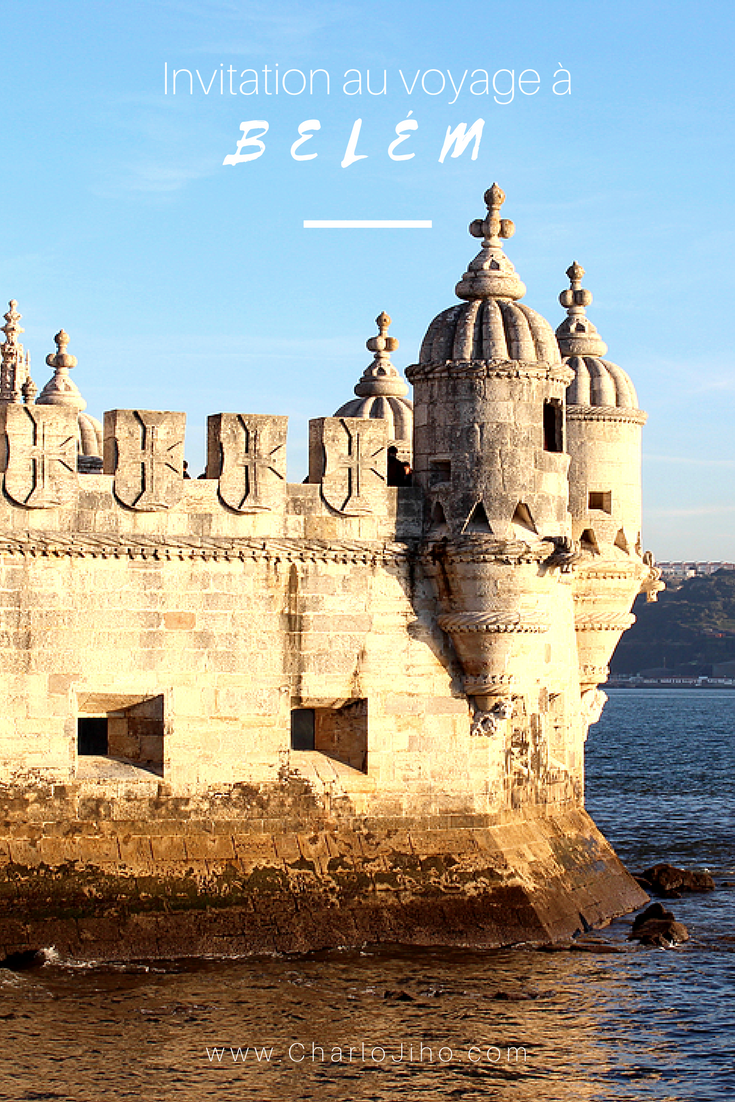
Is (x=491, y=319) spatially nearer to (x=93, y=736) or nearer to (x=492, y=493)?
(x=492, y=493)

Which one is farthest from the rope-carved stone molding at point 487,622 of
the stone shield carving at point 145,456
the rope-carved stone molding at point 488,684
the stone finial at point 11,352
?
the stone finial at point 11,352

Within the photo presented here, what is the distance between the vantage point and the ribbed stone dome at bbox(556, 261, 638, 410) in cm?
2689

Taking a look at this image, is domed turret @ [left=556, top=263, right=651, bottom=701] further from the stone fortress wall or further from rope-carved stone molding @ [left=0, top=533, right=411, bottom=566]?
rope-carved stone molding @ [left=0, top=533, right=411, bottom=566]

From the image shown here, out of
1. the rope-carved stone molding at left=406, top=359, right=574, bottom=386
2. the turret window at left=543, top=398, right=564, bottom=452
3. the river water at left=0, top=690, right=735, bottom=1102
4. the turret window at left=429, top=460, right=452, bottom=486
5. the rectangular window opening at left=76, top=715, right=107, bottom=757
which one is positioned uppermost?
the rope-carved stone molding at left=406, top=359, right=574, bottom=386

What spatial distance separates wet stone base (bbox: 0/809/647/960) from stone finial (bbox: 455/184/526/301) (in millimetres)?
7425

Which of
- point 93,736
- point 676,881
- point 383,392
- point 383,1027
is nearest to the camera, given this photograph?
point 383,1027

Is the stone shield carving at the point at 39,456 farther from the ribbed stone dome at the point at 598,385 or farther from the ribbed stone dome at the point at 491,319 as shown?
the ribbed stone dome at the point at 598,385

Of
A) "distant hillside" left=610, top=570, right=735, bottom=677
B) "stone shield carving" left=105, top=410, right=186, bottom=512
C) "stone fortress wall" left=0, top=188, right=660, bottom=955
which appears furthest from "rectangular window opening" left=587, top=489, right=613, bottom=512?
"distant hillside" left=610, top=570, right=735, bottom=677

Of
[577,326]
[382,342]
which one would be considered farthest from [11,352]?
[577,326]

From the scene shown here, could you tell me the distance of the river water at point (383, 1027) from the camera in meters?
16.8

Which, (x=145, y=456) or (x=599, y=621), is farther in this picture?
(x=599, y=621)

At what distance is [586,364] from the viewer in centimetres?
2722

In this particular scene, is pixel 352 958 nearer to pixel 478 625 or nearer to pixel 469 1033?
pixel 469 1033

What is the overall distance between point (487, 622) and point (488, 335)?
12.9ft
